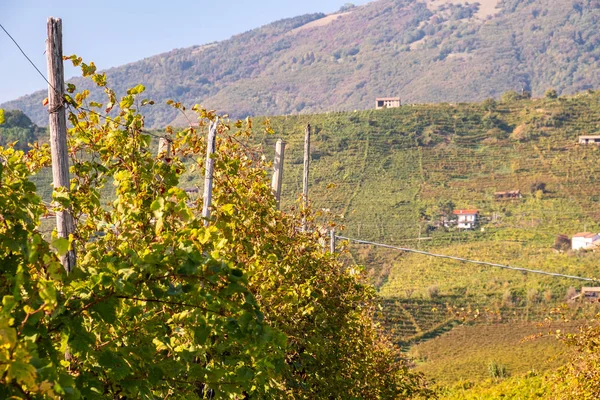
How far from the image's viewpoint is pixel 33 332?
7.59 ft

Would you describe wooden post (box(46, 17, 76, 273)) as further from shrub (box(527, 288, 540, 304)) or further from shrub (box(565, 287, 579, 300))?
shrub (box(565, 287, 579, 300))

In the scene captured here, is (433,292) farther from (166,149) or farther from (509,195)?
(166,149)

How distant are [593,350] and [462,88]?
19489 centimetres

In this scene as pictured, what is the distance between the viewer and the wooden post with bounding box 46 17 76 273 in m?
3.77

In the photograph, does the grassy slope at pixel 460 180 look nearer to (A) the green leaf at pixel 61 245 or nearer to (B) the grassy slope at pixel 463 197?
(B) the grassy slope at pixel 463 197

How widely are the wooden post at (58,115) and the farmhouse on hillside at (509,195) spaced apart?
1981 inches

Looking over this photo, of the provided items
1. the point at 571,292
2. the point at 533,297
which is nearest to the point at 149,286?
the point at 533,297

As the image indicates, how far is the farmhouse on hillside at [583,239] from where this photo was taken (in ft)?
141

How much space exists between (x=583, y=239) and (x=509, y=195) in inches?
373

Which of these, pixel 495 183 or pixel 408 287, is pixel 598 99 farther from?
pixel 408 287

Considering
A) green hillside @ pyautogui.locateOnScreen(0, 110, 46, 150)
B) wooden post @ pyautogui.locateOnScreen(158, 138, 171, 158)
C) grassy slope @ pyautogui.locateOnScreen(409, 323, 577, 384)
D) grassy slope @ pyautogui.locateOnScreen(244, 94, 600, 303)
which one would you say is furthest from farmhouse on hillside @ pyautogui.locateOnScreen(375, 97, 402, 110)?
wooden post @ pyautogui.locateOnScreen(158, 138, 171, 158)

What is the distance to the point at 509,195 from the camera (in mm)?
52594

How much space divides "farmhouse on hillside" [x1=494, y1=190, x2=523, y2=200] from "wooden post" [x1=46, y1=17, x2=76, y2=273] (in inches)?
1981

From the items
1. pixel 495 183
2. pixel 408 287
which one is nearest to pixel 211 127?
pixel 408 287
